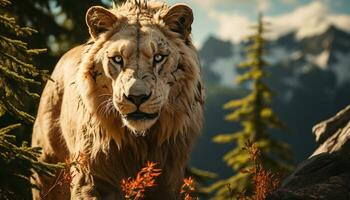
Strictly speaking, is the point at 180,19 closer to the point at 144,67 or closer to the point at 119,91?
the point at 144,67

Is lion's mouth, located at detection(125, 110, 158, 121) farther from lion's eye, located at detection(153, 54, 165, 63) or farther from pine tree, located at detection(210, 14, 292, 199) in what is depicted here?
pine tree, located at detection(210, 14, 292, 199)

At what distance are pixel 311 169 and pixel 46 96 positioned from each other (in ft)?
13.0

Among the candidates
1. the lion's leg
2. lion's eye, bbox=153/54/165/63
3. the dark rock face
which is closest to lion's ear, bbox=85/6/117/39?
lion's eye, bbox=153/54/165/63

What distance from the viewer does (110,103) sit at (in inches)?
249

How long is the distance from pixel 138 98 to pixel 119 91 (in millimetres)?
337

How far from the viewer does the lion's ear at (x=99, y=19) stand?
21.8 ft

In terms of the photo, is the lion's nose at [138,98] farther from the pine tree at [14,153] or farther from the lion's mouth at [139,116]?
the pine tree at [14,153]

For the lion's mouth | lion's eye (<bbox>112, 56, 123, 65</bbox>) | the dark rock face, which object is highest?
lion's eye (<bbox>112, 56, 123, 65</bbox>)

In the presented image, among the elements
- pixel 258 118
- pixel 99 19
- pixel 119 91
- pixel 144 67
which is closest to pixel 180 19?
pixel 99 19

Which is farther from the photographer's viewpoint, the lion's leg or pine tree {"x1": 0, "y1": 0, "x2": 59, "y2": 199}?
the lion's leg

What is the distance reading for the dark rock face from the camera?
215 inches

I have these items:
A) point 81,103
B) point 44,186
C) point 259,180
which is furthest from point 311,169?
point 44,186

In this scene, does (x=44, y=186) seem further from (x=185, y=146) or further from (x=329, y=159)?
(x=329, y=159)

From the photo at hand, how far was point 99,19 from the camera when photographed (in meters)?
6.75
